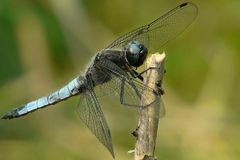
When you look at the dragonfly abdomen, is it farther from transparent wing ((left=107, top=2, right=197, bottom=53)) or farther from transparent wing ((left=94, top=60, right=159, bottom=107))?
transparent wing ((left=107, top=2, right=197, bottom=53))

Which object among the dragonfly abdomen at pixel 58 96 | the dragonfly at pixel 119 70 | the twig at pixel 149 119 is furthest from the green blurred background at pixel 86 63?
the twig at pixel 149 119

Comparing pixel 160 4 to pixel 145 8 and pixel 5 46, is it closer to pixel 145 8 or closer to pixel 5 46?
pixel 145 8

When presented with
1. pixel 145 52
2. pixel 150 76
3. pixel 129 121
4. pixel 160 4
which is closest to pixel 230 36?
pixel 160 4

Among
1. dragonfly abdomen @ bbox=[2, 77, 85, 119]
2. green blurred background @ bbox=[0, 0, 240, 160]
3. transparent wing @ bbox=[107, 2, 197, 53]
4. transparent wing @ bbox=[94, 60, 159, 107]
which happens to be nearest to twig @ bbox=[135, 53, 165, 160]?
transparent wing @ bbox=[94, 60, 159, 107]

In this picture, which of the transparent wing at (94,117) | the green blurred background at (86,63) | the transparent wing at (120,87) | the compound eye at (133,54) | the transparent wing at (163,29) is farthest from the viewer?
the green blurred background at (86,63)

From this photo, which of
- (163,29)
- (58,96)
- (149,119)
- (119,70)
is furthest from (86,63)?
(149,119)

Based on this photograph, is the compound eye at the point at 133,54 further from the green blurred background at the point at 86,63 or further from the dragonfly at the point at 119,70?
the green blurred background at the point at 86,63
